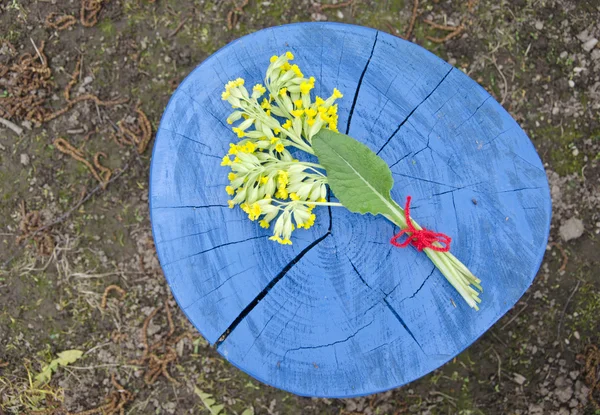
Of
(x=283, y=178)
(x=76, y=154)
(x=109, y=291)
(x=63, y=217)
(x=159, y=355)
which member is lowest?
(x=159, y=355)

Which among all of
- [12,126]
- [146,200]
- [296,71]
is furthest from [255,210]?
[12,126]

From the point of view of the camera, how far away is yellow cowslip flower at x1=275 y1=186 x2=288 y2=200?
8.59ft

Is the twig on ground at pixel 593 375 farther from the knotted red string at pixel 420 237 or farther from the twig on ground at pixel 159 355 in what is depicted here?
the twig on ground at pixel 159 355

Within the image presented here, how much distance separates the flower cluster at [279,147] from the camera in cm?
259

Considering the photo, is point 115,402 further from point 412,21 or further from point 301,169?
point 412,21

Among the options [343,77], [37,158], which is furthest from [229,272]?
[37,158]

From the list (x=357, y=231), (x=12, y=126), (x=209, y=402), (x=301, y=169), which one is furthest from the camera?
(x=12, y=126)

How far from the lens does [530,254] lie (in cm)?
289

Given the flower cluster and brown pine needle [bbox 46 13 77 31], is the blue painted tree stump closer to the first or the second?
the flower cluster

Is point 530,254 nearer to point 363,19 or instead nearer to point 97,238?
point 363,19

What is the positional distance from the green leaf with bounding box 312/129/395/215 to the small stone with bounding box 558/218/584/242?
2593 mm

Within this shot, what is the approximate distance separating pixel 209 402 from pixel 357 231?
94.2 inches

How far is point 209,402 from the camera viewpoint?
4230 mm

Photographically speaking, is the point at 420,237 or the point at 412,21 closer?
the point at 420,237
